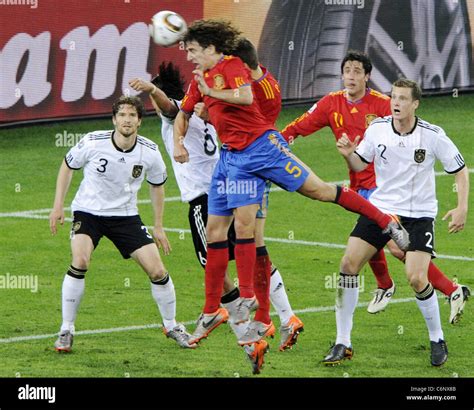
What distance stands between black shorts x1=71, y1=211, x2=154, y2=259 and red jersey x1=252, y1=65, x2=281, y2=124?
150cm

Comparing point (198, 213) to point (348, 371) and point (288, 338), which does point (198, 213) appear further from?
point (348, 371)

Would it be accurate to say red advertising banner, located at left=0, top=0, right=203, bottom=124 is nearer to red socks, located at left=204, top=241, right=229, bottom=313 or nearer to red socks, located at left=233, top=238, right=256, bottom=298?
red socks, located at left=204, top=241, right=229, bottom=313

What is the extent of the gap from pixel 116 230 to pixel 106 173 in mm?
520

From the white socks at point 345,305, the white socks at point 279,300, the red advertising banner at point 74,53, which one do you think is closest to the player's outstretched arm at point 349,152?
the white socks at point 345,305

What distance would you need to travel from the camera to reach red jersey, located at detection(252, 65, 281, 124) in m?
11.8

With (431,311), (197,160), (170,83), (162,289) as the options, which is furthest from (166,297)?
(170,83)

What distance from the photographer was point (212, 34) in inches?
419

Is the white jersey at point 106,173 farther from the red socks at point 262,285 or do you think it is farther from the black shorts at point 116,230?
the red socks at point 262,285

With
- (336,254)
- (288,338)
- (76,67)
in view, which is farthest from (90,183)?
(76,67)

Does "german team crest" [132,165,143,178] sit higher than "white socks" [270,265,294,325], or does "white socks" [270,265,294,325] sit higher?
"german team crest" [132,165,143,178]

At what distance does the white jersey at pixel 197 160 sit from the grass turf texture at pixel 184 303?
1.30 metres

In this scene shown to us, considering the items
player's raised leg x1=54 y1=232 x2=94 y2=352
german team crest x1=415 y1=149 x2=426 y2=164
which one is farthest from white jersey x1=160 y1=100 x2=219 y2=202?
german team crest x1=415 y1=149 x2=426 y2=164

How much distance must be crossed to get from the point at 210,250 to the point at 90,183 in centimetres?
150

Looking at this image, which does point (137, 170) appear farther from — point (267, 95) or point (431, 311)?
point (431, 311)
